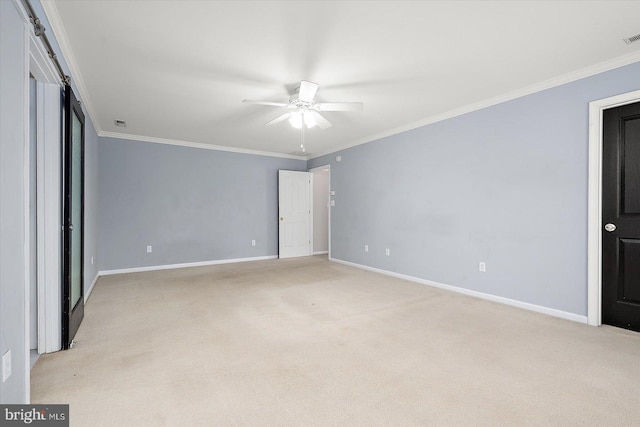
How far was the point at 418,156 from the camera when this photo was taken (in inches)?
181

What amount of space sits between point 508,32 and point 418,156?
235 cm

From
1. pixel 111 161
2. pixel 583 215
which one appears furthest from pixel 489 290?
pixel 111 161

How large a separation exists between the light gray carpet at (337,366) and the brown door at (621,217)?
9.7 inches

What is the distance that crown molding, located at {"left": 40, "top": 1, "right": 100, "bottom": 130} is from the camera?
2.03 m

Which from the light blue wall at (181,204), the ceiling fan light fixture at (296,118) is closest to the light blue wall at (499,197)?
the ceiling fan light fixture at (296,118)

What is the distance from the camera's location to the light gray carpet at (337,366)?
5.41 feet

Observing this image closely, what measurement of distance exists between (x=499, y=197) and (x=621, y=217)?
42.2 inches

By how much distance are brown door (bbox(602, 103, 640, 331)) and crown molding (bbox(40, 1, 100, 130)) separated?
462cm

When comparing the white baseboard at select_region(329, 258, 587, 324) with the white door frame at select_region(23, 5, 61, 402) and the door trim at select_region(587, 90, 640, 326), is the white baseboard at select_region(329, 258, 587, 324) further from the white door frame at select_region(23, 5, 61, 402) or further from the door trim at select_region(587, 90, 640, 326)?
the white door frame at select_region(23, 5, 61, 402)

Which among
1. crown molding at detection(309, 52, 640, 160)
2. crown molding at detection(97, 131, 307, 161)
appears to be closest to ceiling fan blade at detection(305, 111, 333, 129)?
crown molding at detection(309, 52, 640, 160)

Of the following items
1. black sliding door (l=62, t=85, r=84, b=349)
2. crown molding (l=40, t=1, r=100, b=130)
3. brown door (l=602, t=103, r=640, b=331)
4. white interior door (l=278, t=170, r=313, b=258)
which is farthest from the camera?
white interior door (l=278, t=170, r=313, b=258)

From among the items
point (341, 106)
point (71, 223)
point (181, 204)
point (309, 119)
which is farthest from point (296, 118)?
point (181, 204)

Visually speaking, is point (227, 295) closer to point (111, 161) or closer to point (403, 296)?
point (403, 296)

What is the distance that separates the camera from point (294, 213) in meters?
7.10
